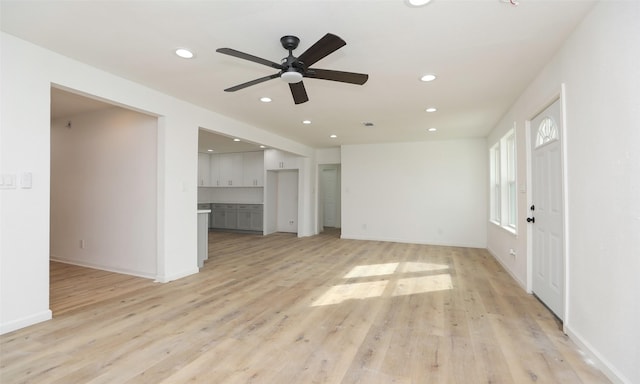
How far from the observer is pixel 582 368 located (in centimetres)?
194

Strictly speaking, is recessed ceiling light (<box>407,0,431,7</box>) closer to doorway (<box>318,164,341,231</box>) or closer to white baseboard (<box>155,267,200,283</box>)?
white baseboard (<box>155,267,200,283</box>)

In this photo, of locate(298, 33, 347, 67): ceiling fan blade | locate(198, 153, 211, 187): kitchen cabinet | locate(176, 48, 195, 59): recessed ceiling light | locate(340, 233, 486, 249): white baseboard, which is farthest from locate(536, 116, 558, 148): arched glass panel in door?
locate(198, 153, 211, 187): kitchen cabinet

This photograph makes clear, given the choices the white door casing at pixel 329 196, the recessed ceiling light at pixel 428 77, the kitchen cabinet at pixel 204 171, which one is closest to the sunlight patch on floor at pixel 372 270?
the recessed ceiling light at pixel 428 77

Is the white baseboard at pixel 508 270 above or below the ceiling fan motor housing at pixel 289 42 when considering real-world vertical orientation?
below

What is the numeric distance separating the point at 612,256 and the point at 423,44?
6.57ft

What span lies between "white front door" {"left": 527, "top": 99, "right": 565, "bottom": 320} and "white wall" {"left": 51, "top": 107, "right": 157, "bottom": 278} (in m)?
4.51

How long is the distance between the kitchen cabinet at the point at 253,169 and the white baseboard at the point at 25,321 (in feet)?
19.7

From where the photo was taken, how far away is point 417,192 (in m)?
7.02

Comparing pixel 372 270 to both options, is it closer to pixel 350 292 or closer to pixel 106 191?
pixel 350 292

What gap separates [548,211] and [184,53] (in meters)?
3.78

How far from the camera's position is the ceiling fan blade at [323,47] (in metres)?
1.90

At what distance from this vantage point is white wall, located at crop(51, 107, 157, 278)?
4023 millimetres

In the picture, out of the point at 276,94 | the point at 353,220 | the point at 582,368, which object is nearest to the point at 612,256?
the point at 582,368

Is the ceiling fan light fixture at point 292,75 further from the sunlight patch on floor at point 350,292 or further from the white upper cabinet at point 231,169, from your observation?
the white upper cabinet at point 231,169
